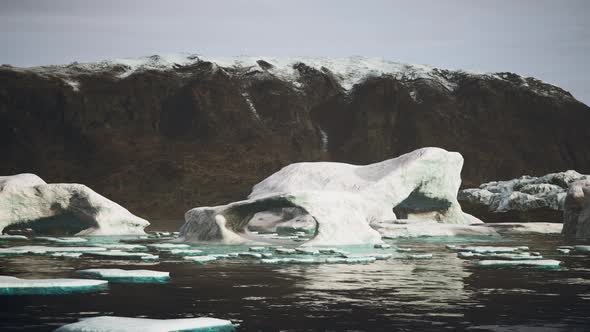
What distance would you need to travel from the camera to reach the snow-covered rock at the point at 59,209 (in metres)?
43.7

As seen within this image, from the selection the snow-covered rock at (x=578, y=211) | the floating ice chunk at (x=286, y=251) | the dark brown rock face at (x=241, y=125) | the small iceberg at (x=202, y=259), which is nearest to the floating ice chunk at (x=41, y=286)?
the small iceberg at (x=202, y=259)

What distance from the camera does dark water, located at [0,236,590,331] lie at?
1454cm

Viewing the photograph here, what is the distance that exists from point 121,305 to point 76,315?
1.50 meters

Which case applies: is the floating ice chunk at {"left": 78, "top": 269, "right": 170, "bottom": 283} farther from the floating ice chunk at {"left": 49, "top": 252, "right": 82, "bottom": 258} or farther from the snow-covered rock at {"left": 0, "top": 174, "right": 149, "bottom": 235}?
the snow-covered rock at {"left": 0, "top": 174, "right": 149, "bottom": 235}

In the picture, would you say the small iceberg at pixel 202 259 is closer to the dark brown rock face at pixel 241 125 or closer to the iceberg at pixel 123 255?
the iceberg at pixel 123 255

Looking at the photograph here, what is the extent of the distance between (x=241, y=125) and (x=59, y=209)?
401ft

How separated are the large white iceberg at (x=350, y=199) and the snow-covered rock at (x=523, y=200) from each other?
22290 mm

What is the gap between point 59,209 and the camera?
148 feet

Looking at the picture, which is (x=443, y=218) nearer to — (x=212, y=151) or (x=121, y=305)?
(x=121, y=305)

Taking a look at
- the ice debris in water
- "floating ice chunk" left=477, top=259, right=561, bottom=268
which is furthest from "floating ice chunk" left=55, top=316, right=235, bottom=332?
the ice debris in water

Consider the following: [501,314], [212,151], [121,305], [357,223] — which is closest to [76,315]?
[121,305]

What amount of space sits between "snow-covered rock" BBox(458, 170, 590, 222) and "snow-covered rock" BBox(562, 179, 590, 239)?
2952cm

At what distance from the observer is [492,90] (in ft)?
609

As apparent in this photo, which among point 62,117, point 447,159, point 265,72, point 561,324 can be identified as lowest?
point 561,324
